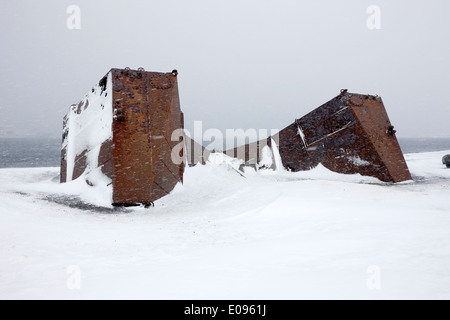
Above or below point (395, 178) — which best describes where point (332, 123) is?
above

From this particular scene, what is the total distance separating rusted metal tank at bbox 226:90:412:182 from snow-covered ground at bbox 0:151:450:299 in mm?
3043

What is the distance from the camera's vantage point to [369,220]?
11.5ft

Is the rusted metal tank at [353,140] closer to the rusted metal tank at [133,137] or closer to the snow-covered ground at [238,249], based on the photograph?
the snow-covered ground at [238,249]

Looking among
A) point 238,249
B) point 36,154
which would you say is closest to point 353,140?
point 238,249

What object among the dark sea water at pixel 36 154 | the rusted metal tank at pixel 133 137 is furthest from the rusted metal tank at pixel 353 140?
the dark sea water at pixel 36 154

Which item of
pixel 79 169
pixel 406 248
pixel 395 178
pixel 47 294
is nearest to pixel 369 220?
pixel 406 248

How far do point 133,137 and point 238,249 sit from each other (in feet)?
13.3

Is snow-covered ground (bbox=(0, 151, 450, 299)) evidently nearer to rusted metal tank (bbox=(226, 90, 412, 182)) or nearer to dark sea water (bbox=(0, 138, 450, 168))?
rusted metal tank (bbox=(226, 90, 412, 182))

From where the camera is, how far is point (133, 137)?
6.01 meters

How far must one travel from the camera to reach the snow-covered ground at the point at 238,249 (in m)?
1.92

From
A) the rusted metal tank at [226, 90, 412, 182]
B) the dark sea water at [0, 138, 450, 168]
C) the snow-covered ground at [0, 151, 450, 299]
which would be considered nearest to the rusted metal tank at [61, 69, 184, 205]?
the snow-covered ground at [0, 151, 450, 299]

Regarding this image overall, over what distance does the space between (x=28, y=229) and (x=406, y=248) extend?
4038mm
